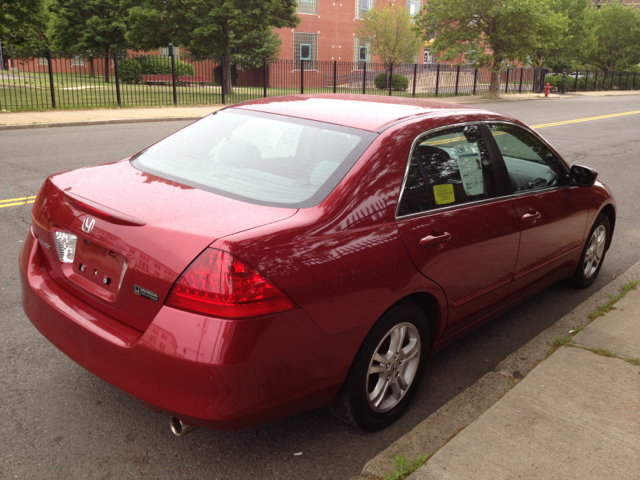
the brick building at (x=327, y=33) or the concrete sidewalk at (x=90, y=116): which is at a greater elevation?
the brick building at (x=327, y=33)

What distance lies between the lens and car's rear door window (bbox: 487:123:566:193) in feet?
13.1

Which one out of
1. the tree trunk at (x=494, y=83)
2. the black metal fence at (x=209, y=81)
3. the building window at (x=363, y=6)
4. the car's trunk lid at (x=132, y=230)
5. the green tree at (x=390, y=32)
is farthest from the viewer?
the building window at (x=363, y=6)

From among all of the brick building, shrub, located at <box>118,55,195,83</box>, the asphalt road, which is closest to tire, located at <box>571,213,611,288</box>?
the asphalt road

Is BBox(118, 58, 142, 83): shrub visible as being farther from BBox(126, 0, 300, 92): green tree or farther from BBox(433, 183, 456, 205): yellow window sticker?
BBox(433, 183, 456, 205): yellow window sticker

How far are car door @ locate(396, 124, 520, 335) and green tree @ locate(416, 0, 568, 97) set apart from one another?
98.4ft

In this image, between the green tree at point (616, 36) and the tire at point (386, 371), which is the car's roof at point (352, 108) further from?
the green tree at point (616, 36)

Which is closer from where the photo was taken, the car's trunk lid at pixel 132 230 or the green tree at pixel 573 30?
the car's trunk lid at pixel 132 230

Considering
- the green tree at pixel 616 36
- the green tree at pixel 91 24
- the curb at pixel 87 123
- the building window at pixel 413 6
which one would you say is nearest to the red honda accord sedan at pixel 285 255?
the curb at pixel 87 123

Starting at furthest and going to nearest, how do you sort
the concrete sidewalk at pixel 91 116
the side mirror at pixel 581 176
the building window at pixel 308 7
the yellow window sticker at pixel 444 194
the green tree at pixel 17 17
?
the building window at pixel 308 7 → the green tree at pixel 17 17 → the concrete sidewalk at pixel 91 116 → the side mirror at pixel 581 176 → the yellow window sticker at pixel 444 194

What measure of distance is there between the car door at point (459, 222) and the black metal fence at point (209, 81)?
59.9 ft

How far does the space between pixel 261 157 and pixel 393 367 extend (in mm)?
1304

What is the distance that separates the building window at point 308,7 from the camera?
48000 mm

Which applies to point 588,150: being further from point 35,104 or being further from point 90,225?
point 35,104

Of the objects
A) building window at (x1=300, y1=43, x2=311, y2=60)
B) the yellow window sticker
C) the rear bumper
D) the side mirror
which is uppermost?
building window at (x1=300, y1=43, x2=311, y2=60)
